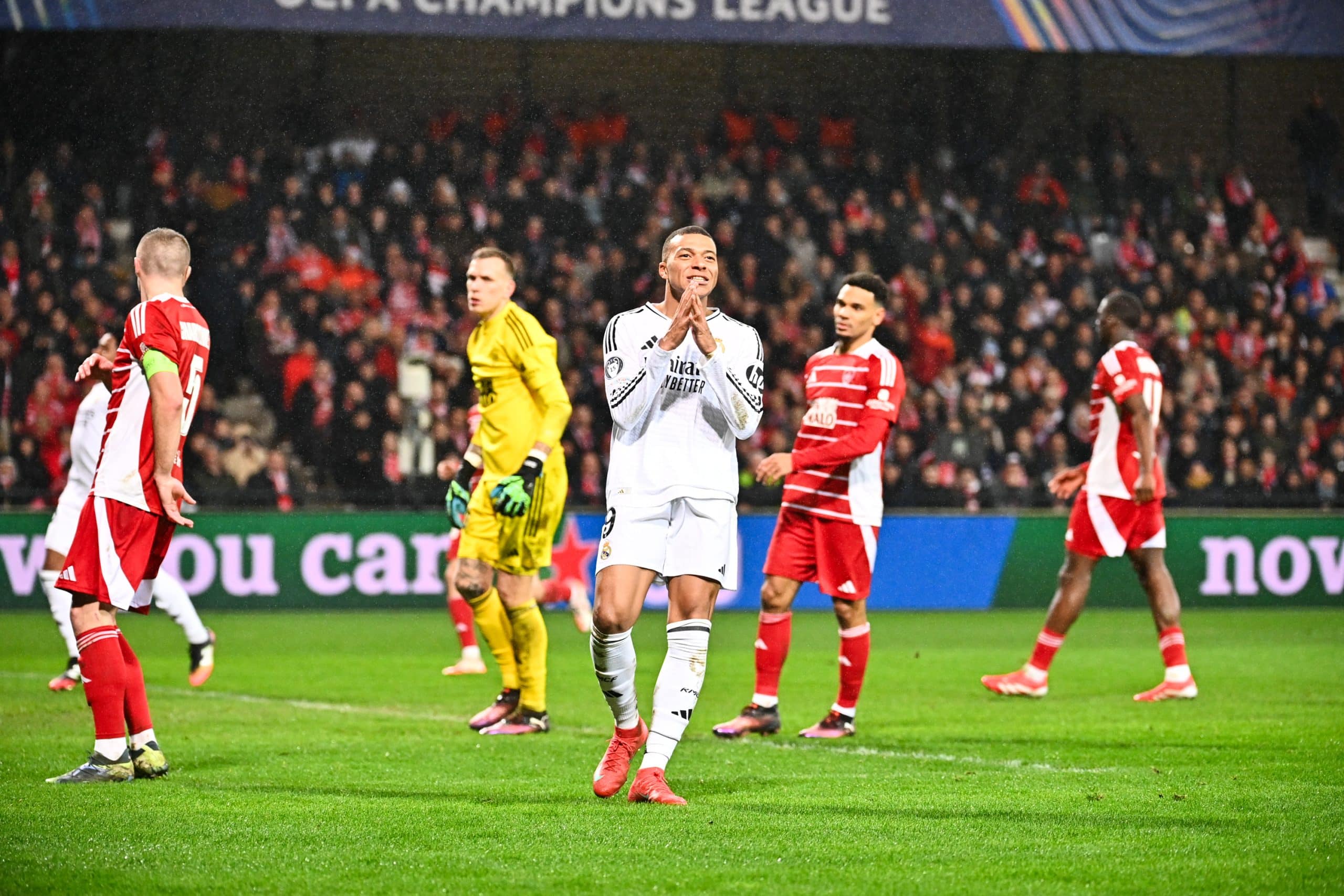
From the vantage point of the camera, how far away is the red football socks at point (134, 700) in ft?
23.1

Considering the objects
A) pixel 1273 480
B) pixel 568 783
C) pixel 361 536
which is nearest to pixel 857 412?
pixel 568 783

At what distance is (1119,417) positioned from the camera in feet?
34.1

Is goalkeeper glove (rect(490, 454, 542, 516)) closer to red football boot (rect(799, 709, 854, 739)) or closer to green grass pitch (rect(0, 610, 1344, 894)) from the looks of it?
green grass pitch (rect(0, 610, 1344, 894))

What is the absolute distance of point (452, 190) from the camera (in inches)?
850

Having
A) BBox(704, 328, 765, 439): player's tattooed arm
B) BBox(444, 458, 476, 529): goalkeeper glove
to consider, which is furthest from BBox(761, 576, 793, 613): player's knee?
BBox(704, 328, 765, 439): player's tattooed arm

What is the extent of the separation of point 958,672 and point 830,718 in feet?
11.3

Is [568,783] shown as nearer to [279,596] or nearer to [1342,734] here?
[1342,734]

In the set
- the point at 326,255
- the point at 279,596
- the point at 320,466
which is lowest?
the point at 279,596

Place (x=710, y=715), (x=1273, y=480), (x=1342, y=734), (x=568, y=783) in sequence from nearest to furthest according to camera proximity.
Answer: (x=568, y=783) → (x=1342, y=734) → (x=710, y=715) → (x=1273, y=480)

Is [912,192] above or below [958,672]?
above

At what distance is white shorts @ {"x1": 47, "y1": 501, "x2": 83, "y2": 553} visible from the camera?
1084 centimetres

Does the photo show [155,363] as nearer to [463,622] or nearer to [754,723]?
[754,723]

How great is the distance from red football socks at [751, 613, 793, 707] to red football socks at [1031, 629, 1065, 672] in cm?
229

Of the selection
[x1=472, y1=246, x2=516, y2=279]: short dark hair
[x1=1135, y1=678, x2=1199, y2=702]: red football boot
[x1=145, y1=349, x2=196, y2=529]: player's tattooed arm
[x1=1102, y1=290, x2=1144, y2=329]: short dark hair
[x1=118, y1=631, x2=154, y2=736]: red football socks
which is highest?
[x1=472, y1=246, x2=516, y2=279]: short dark hair
